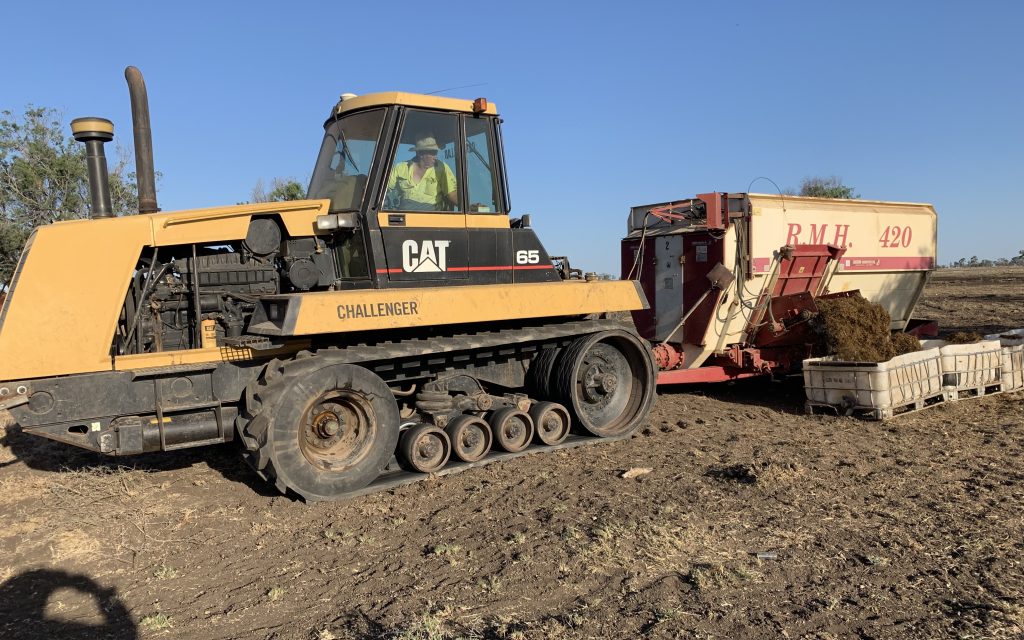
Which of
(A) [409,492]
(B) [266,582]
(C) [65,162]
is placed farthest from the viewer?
(C) [65,162]

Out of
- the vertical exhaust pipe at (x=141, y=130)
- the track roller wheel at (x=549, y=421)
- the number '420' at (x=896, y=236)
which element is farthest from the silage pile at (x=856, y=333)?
the vertical exhaust pipe at (x=141, y=130)

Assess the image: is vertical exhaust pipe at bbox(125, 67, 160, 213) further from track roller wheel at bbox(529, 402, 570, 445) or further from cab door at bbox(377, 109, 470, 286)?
track roller wheel at bbox(529, 402, 570, 445)

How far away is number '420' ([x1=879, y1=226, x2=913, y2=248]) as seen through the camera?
33.5 ft

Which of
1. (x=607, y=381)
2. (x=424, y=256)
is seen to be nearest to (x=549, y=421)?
(x=607, y=381)

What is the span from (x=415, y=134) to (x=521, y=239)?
1371 mm

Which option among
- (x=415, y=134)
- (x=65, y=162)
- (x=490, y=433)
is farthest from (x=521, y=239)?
(x=65, y=162)

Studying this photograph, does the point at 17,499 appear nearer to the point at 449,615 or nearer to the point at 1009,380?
the point at 449,615

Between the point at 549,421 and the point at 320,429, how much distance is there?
86.0 inches

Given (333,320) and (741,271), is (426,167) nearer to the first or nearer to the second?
(333,320)

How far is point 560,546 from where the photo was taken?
4.35 m

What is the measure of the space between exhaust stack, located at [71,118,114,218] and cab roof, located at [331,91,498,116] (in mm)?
1873

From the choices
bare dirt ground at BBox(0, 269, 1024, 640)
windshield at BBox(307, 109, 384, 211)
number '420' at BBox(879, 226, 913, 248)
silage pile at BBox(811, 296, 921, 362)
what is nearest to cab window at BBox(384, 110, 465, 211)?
windshield at BBox(307, 109, 384, 211)

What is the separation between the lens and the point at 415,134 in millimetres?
6129

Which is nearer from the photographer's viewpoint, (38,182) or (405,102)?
(405,102)
